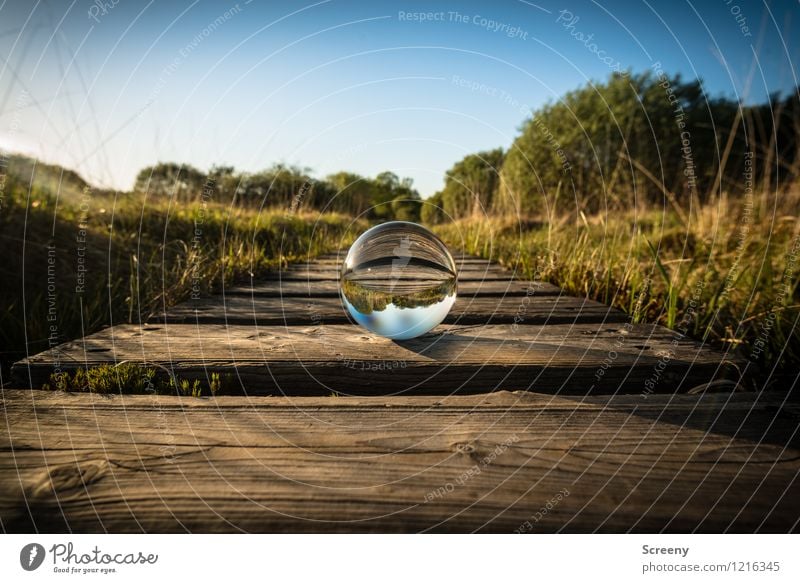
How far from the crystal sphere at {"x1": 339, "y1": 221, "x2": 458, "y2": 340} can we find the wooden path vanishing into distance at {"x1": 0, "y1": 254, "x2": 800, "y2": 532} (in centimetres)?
16

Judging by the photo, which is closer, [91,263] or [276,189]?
[91,263]

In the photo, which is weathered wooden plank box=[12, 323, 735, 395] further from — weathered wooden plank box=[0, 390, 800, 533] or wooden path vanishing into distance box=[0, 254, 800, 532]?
weathered wooden plank box=[0, 390, 800, 533]

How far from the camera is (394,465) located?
1180 mm

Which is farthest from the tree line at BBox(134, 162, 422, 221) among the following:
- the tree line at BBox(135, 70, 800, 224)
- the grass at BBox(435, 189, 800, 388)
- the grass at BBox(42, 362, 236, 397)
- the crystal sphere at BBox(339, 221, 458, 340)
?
the grass at BBox(42, 362, 236, 397)

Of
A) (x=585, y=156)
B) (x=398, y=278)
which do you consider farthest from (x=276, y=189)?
(x=585, y=156)

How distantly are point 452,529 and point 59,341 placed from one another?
2761mm

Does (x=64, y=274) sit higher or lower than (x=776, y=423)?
higher

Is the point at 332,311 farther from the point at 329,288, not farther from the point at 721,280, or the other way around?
the point at 721,280

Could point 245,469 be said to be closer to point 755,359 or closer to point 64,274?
point 755,359

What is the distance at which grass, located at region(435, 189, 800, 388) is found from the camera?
2451 mm

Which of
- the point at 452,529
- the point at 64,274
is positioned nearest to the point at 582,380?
the point at 452,529

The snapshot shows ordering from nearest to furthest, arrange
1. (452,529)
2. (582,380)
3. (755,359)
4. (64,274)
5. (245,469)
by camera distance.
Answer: (452,529), (245,469), (582,380), (755,359), (64,274)

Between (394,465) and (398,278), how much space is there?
1.02 m

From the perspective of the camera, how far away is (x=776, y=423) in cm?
144
